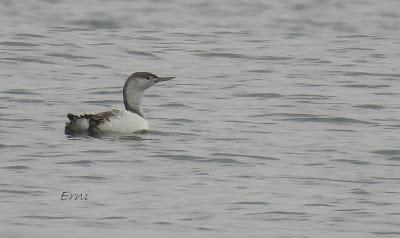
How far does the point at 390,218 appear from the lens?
1240 centimetres

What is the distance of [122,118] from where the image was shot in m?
17.3

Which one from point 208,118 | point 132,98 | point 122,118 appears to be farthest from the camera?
point 208,118

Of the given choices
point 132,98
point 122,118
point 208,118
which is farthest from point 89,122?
point 208,118

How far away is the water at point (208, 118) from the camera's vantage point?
12.5 meters

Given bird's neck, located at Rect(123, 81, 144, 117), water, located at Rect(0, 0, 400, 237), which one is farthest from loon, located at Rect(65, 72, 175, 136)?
water, located at Rect(0, 0, 400, 237)

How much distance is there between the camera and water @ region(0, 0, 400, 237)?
12.5 meters

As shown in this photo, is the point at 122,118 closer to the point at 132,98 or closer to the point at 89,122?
the point at 89,122

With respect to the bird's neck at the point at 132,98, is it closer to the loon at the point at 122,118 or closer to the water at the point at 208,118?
the loon at the point at 122,118

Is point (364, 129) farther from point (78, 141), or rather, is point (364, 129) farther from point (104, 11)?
point (104, 11)

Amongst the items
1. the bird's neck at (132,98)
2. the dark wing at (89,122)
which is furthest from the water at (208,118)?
the bird's neck at (132,98)

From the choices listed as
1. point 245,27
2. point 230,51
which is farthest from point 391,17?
point 230,51

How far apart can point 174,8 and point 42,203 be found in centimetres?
1818

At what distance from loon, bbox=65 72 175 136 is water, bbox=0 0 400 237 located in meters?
0.17

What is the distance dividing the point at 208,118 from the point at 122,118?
1469 millimetres
